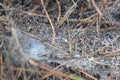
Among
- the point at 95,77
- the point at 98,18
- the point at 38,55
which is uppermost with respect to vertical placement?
the point at 98,18

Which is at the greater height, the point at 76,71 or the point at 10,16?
the point at 10,16

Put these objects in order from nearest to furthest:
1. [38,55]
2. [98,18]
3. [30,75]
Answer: [30,75], [38,55], [98,18]

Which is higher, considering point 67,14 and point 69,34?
point 67,14

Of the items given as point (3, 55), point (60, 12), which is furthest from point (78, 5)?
point (3, 55)

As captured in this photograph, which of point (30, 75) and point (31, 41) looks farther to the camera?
point (31, 41)

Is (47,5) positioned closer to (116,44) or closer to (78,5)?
(78,5)

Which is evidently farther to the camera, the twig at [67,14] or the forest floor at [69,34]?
the twig at [67,14]

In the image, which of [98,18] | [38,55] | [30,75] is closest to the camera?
[30,75]

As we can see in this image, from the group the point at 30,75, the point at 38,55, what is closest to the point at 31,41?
the point at 38,55

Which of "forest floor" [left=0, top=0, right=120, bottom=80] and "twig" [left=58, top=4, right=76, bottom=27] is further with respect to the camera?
"twig" [left=58, top=4, right=76, bottom=27]
